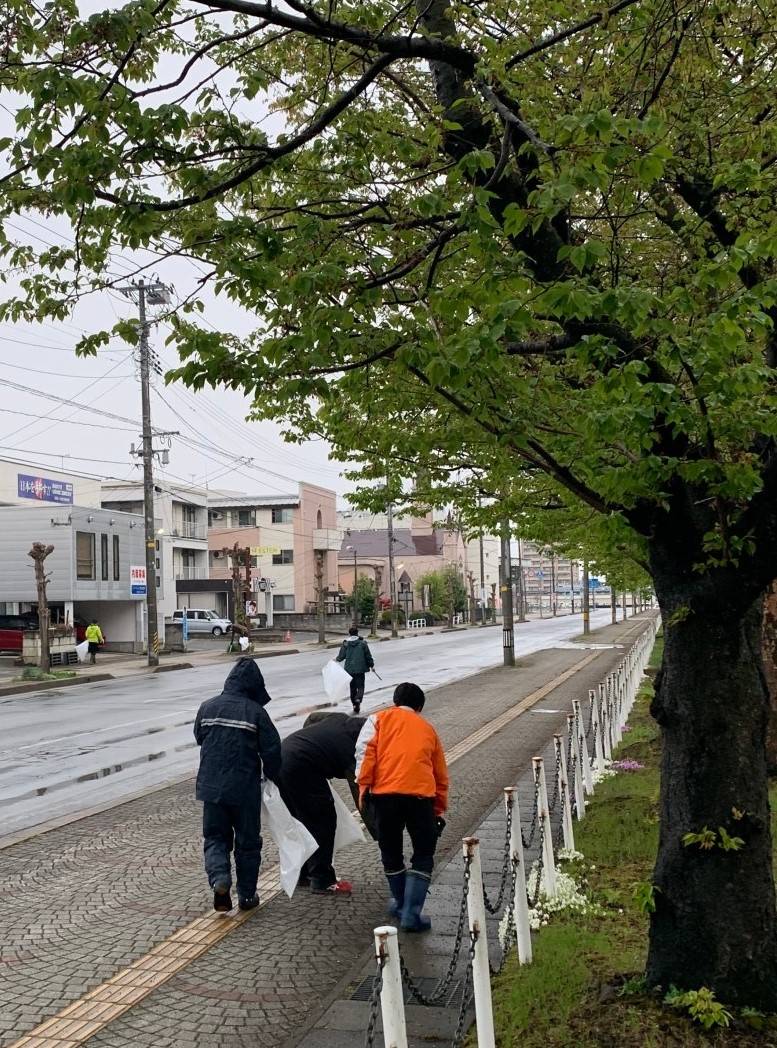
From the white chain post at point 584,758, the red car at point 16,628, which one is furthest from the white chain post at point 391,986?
the red car at point 16,628

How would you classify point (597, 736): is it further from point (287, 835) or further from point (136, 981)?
point (136, 981)

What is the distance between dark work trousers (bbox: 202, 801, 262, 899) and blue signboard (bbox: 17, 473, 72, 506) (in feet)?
161

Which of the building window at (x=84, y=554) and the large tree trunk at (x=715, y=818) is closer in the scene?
the large tree trunk at (x=715, y=818)

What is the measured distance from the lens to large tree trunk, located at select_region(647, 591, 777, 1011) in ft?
15.2

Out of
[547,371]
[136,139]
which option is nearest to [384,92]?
[547,371]

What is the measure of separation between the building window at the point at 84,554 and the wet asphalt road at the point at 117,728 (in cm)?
1326

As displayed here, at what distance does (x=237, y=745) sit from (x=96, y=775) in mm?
6808

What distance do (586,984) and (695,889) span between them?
2.69ft

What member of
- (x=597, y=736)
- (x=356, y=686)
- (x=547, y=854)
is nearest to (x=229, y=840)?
(x=547, y=854)

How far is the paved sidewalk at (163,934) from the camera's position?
4.82 meters

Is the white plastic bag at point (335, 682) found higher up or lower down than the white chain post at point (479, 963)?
higher up

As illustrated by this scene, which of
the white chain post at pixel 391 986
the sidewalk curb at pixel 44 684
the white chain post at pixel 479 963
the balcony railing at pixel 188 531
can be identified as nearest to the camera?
the white chain post at pixel 391 986

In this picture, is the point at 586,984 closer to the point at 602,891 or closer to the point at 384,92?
the point at 602,891

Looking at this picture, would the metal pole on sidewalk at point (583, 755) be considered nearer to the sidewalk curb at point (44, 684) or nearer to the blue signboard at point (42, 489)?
the sidewalk curb at point (44, 684)
